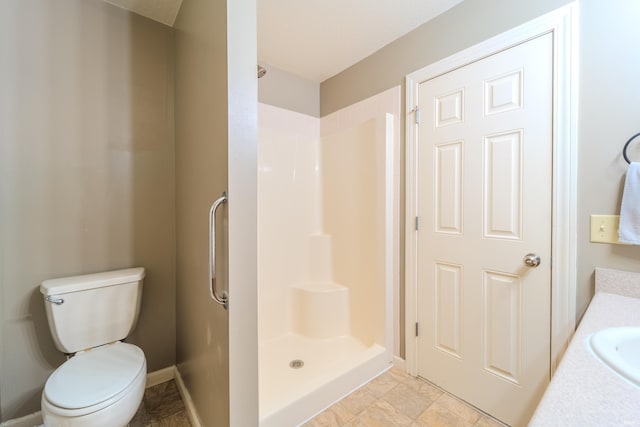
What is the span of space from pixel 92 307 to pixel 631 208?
101 inches

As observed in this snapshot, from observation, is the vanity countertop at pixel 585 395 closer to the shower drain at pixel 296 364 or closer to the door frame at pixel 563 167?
the door frame at pixel 563 167

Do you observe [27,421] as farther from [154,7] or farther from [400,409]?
[154,7]

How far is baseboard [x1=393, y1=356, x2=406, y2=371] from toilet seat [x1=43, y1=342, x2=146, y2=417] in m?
1.57

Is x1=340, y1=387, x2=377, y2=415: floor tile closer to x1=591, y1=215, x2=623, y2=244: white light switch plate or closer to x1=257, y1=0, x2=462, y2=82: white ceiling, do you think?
x1=591, y1=215, x2=623, y2=244: white light switch plate

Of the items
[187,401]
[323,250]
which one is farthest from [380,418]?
[323,250]

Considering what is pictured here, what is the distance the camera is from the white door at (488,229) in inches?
50.6

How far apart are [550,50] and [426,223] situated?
1.06 metres

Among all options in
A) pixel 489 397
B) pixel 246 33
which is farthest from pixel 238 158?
pixel 489 397

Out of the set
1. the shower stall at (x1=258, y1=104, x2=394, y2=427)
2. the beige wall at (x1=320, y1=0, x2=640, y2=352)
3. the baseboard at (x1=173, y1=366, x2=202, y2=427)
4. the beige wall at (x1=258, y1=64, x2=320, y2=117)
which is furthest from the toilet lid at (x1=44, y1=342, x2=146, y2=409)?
the beige wall at (x1=320, y1=0, x2=640, y2=352)

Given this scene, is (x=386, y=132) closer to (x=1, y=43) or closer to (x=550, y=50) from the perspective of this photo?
(x=550, y=50)

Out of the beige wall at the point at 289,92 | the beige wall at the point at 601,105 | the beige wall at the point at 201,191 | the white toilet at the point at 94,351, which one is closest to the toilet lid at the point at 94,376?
the white toilet at the point at 94,351

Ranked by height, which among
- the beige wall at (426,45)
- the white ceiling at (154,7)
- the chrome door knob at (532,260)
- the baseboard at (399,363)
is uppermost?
the white ceiling at (154,7)

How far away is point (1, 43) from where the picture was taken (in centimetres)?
129

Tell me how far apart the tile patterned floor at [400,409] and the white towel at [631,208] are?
1.14m
